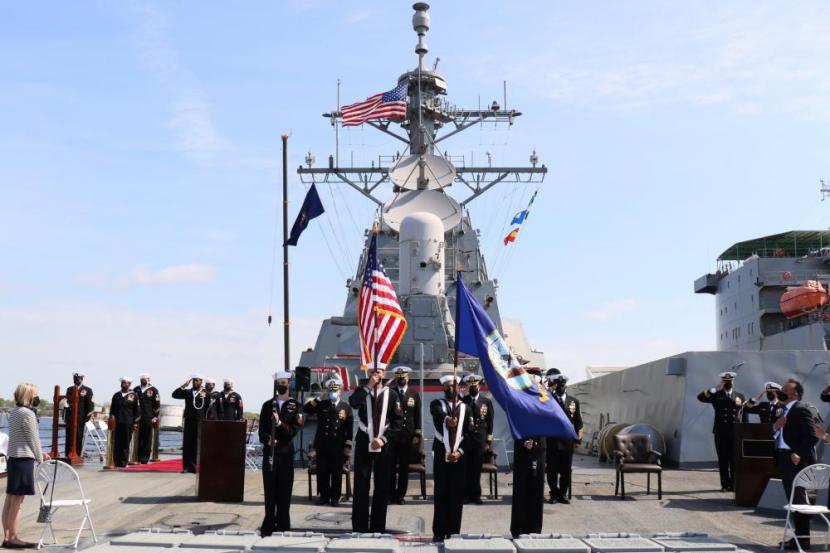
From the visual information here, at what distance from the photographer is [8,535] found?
6734mm

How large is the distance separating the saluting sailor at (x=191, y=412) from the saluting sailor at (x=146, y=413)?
58.1 inches

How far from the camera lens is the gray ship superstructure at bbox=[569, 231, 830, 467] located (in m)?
14.3

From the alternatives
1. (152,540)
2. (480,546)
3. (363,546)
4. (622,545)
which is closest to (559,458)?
(622,545)

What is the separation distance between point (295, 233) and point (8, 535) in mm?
9448

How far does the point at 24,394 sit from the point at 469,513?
4419 mm

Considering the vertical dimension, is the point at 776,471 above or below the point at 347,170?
below

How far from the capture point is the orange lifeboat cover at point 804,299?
2555cm

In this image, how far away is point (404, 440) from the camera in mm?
10273

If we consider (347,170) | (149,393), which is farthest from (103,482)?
(347,170)

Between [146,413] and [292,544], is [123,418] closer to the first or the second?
[146,413]

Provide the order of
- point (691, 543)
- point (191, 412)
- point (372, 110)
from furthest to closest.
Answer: point (372, 110) < point (191, 412) < point (691, 543)

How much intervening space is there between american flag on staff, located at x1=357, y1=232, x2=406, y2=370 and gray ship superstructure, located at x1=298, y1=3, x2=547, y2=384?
0.77 m

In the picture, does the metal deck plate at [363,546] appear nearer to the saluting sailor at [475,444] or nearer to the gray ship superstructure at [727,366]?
Result: the saluting sailor at [475,444]

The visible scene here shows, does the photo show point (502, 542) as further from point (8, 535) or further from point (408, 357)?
point (408, 357)
